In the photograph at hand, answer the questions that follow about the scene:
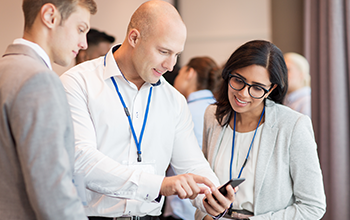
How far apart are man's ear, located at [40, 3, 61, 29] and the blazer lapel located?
1117 mm

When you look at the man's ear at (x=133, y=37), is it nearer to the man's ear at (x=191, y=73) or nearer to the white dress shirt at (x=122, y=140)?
the white dress shirt at (x=122, y=140)

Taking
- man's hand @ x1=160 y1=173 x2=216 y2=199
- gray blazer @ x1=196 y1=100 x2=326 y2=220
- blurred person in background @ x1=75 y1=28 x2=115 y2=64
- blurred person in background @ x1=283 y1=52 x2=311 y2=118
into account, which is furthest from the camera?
blurred person in background @ x1=283 y1=52 x2=311 y2=118

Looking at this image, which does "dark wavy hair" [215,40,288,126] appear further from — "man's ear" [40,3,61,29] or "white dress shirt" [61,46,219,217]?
"man's ear" [40,3,61,29]

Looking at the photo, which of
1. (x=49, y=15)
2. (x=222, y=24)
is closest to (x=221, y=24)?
(x=222, y=24)

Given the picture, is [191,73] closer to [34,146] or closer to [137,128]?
[137,128]

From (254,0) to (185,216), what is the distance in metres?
3.50

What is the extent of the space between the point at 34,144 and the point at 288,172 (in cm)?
120

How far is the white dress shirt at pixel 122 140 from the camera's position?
137 cm

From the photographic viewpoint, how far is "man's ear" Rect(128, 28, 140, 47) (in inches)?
63.5

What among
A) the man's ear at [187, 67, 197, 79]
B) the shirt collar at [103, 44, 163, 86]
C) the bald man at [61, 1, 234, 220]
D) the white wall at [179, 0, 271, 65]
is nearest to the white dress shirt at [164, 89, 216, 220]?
the man's ear at [187, 67, 197, 79]

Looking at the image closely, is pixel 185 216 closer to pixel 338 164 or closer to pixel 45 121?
pixel 338 164

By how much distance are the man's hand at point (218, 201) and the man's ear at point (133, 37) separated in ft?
2.64

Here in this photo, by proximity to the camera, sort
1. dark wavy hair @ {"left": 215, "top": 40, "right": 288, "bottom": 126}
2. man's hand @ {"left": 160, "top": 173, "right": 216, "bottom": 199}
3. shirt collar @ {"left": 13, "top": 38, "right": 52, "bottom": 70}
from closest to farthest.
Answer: shirt collar @ {"left": 13, "top": 38, "right": 52, "bottom": 70} < man's hand @ {"left": 160, "top": 173, "right": 216, "bottom": 199} < dark wavy hair @ {"left": 215, "top": 40, "right": 288, "bottom": 126}

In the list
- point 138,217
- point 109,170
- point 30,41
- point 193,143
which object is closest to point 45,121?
point 30,41
